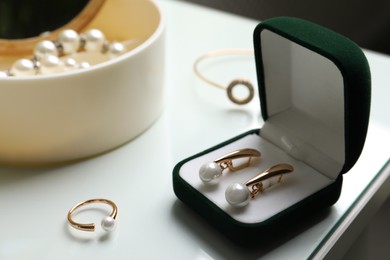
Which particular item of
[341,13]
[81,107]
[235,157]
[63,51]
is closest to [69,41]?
[63,51]

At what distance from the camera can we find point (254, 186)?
0.42 m

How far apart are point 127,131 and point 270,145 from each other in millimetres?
144

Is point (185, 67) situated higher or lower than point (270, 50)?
lower

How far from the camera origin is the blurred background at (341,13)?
0.88 metres

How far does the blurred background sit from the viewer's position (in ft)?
2.88

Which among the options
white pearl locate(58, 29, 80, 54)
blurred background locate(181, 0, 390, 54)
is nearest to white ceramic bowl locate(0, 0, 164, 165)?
white pearl locate(58, 29, 80, 54)

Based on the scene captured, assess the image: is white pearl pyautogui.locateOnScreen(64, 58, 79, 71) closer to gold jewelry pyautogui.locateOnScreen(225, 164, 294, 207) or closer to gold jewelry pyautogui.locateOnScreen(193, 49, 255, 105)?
gold jewelry pyautogui.locateOnScreen(193, 49, 255, 105)

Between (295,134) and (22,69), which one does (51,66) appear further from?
(295,134)

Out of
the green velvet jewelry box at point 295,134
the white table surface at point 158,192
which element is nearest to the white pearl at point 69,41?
→ the white table surface at point 158,192

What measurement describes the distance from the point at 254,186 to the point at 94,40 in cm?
29

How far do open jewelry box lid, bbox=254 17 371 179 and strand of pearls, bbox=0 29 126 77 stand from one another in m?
0.21

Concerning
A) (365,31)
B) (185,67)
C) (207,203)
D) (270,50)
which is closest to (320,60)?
(270,50)

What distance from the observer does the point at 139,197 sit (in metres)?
0.46

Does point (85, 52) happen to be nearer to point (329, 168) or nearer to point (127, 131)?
point (127, 131)
